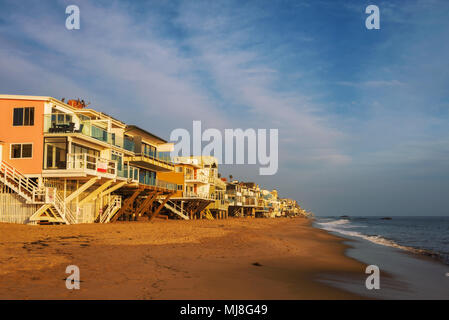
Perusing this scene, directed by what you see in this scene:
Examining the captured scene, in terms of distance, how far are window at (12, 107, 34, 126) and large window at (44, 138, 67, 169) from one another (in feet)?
6.58

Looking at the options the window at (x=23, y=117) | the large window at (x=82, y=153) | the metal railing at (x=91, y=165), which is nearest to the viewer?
the metal railing at (x=91, y=165)

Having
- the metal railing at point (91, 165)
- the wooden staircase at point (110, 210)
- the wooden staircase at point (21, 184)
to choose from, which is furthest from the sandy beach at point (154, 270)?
the wooden staircase at point (110, 210)

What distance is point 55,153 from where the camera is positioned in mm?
26375

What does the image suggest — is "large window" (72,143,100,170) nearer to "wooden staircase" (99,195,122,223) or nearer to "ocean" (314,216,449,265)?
"wooden staircase" (99,195,122,223)

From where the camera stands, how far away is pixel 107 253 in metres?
13.9

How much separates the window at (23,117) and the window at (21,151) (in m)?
1.58

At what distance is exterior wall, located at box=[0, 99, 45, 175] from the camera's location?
26031mm

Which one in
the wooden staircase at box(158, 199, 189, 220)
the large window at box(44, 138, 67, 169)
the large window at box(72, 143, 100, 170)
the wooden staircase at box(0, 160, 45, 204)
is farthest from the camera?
the wooden staircase at box(158, 199, 189, 220)

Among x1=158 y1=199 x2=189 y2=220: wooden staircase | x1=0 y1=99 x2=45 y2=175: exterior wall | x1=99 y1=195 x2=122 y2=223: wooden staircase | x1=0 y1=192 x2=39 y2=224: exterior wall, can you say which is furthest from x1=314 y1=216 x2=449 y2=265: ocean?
x1=0 y1=99 x2=45 y2=175: exterior wall

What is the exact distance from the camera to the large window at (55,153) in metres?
26.1

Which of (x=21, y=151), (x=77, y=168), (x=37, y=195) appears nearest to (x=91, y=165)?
(x=77, y=168)

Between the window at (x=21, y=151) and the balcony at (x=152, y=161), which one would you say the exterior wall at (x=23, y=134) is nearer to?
the window at (x=21, y=151)

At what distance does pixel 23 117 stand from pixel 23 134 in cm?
128
